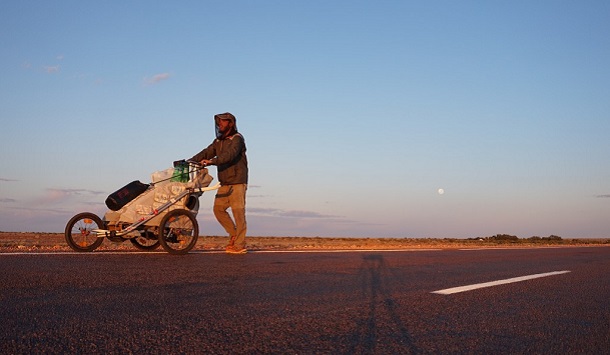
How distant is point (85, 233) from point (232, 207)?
2.56m

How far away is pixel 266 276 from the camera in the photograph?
6.71 meters

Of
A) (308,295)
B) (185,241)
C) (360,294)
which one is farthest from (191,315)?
(185,241)

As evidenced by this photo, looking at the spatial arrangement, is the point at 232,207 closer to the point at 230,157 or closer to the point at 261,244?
the point at 230,157

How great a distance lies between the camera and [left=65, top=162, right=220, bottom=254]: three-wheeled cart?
32.1ft

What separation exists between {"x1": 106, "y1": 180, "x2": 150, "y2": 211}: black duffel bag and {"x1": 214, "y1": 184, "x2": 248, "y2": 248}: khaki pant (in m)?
1.39

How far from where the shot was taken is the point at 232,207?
10812mm

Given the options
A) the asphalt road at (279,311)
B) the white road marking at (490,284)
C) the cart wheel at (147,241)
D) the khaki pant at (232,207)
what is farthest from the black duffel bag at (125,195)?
the white road marking at (490,284)

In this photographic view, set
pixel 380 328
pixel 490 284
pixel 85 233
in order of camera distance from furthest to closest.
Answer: pixel 85 233 → pixel 490 284 → pixel 380 328

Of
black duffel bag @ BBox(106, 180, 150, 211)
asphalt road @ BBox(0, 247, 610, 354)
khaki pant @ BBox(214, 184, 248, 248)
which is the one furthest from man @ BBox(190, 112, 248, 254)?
asphalt road @ BBox(0, 247, 610, 354)

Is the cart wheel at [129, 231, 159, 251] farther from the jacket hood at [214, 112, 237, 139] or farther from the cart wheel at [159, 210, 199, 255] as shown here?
the jacket hood at [214, 112, 237, 139]

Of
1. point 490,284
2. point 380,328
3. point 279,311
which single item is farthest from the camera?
point 490,284

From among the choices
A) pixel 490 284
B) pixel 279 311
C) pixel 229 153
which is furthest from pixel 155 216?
pixel 279 311

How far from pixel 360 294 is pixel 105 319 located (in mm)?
2505

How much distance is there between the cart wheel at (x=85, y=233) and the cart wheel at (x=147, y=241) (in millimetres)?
766
